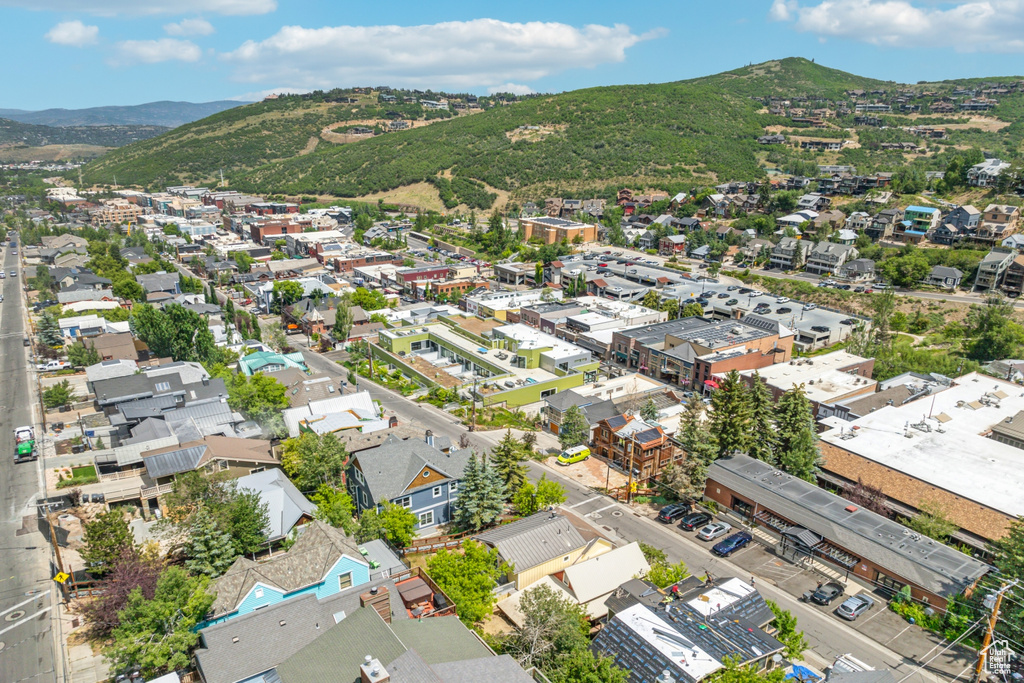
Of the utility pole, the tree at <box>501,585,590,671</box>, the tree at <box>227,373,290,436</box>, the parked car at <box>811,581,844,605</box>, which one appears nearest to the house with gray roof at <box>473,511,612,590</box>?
the tree at <box>501,585,590,671</box>

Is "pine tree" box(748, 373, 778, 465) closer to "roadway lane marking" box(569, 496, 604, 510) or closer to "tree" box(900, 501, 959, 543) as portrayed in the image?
"tree" box(900, 501, 959, 543)

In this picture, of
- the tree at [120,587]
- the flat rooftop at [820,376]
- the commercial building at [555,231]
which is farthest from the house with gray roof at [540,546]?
the commercial building at [555,231]

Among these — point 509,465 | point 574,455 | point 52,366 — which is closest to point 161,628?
A: point 509,465

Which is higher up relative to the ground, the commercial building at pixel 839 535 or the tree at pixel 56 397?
the tree at pixel 56 397

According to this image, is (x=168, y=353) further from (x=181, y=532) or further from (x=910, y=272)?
(x=910, y=272)

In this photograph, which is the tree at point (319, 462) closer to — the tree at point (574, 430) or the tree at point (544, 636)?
the tree at point (574, 430)

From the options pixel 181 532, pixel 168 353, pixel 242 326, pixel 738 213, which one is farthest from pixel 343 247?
pixel 181 532

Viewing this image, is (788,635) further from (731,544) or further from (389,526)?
(389,526)
